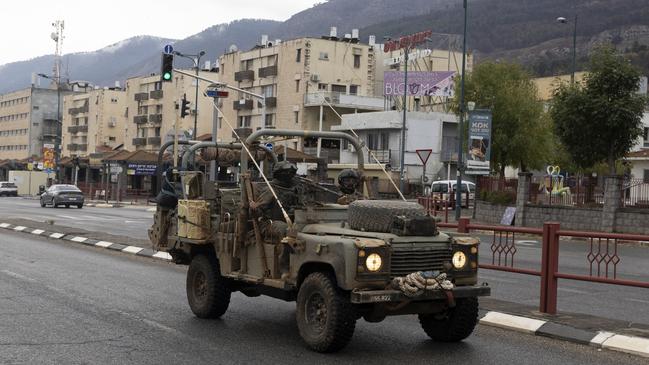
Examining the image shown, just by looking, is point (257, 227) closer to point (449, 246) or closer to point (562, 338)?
point (449, 246)

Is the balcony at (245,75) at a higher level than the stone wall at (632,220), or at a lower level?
higher

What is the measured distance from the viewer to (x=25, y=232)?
942 inches

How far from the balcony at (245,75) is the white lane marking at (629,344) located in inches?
2995

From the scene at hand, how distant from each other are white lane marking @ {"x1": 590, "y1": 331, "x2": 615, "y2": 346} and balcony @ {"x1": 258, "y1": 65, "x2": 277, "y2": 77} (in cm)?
7197

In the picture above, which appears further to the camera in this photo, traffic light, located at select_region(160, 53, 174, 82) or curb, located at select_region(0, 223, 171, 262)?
traffic light, located at select_region(160, 53, 174, 82)

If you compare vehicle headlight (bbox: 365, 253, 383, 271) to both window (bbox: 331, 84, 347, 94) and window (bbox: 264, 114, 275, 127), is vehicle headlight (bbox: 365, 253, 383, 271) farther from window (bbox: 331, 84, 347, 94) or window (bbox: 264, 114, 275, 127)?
window (bbox: 264, 114, 275, 127)

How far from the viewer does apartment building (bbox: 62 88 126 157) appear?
371 feet

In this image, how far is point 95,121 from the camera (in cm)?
11569

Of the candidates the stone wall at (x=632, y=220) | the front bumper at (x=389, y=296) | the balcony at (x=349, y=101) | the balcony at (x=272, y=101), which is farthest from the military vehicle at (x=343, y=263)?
the balcony at (x=272, y=101)

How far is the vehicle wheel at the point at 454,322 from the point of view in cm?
791

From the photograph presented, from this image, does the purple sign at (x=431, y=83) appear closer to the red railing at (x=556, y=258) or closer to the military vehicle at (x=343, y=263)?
the red railing at (x=556, y=258)

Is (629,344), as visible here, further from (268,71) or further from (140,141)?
(140,141)

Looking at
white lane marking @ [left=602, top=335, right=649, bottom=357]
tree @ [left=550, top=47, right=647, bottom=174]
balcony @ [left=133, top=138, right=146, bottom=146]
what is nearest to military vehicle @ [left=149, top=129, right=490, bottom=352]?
white lane marking @ [left=602, top=335, right=649, bottom=357]

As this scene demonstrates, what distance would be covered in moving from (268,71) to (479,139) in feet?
151
